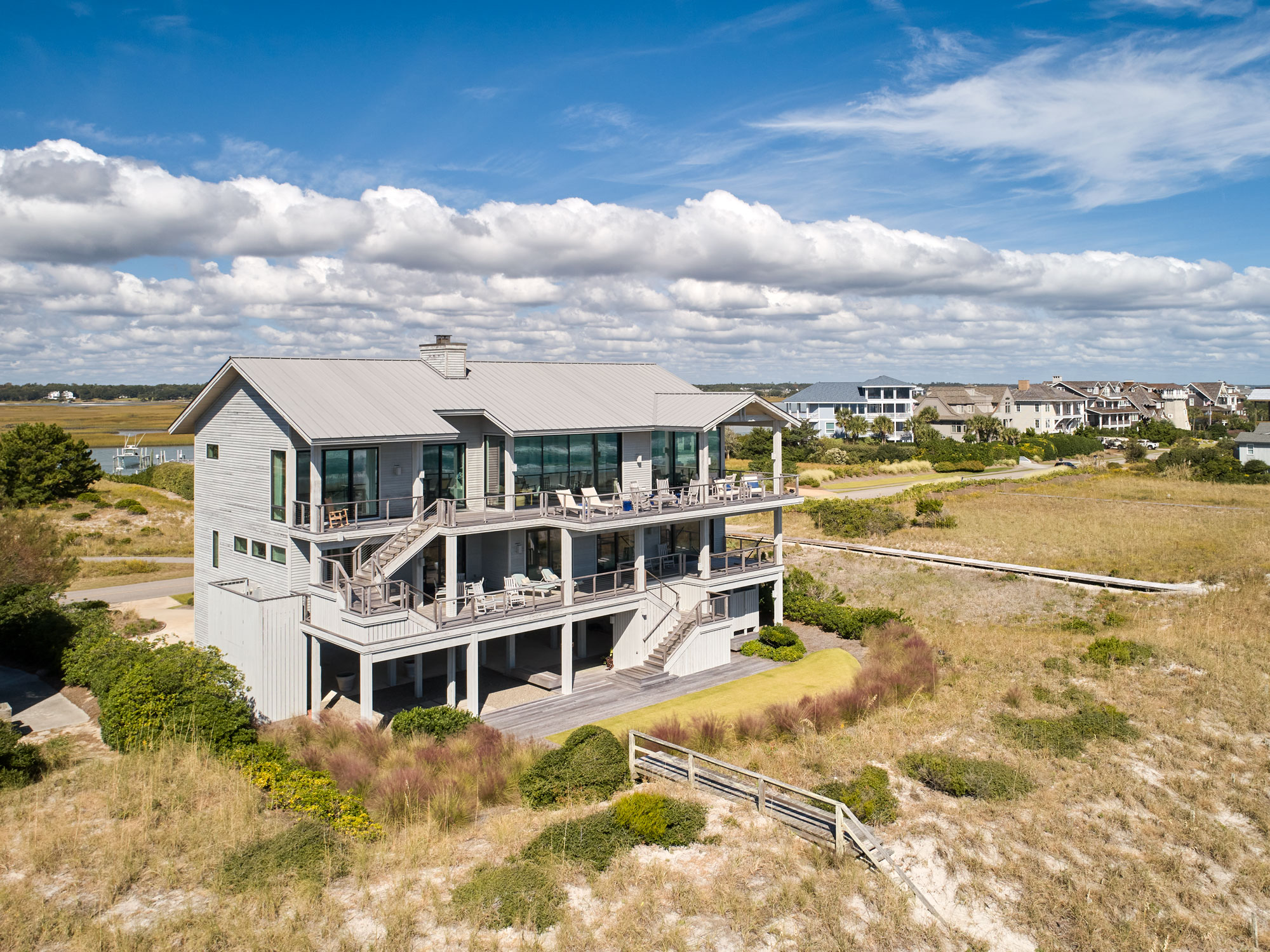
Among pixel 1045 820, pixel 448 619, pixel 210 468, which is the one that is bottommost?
pixel 1045 820

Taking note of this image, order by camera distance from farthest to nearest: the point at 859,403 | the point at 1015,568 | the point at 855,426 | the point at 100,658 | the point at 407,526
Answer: the point at 859,403 → the point at 855,426 → the point at 1015,568 → the point at 407,526 → the point at 100,658

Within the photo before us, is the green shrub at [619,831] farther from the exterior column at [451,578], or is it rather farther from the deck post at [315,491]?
the deck post at [315,491]

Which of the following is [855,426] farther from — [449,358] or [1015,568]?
[449,358]

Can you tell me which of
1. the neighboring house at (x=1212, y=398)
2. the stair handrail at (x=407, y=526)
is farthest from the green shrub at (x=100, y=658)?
the neighboring house at (x=1212, y=398)

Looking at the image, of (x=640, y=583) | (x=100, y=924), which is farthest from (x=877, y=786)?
(x=100, y=924)

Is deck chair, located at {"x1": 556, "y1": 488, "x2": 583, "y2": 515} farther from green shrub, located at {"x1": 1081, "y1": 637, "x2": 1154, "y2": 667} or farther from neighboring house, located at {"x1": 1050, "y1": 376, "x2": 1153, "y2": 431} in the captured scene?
neighboring house, located at {"x1": 1050, "y1": 376, "x2": 1153, "y2": 431}

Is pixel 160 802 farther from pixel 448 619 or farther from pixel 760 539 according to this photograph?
pixel 760 539

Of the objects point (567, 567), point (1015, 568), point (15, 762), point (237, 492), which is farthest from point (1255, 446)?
point (15, 762)
